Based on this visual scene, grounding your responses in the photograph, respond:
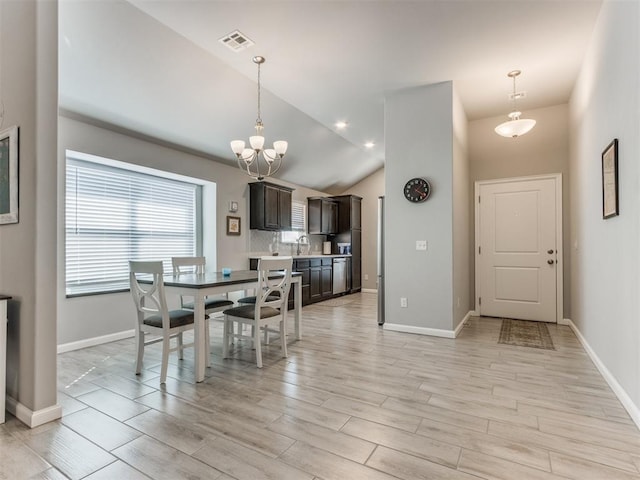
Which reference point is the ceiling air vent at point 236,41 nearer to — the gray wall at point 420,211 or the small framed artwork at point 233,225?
the gray wall at point 420,211

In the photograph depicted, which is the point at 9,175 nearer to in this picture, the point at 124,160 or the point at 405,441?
the point at 124,160

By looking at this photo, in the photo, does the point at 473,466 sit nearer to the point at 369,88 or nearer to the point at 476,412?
the point at 476,412

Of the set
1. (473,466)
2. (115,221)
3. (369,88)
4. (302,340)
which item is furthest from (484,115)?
(115,221)

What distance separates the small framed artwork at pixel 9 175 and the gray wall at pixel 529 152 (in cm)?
525

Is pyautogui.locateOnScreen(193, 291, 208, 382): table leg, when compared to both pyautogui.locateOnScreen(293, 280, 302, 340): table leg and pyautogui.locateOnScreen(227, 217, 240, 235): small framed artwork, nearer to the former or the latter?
pyautogui.locateOnScreen(293, 280, 302, 340): table leg

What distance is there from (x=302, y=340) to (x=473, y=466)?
8.02ft

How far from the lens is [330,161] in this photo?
7.02 metres

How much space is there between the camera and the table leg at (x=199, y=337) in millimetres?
2711

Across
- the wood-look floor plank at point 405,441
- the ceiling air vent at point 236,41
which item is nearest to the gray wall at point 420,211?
the ceiling air vent at point 236,41

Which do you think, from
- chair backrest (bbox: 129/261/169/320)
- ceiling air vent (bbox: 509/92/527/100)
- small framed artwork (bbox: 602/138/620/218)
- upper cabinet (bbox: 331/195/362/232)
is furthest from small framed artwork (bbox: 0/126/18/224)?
upper cabinet (bbox: 331/195/362/232)

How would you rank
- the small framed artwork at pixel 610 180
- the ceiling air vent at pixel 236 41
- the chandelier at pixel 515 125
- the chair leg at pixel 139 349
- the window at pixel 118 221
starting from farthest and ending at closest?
the window at pixel 118 221 < the chandelier at pixel 515 125 < the ceiling air vent at pixel 236 41 < the chair leg at pixel 139 349 < the small framed artwork at pixel 610 180

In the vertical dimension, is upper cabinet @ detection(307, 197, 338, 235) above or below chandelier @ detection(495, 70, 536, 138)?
below

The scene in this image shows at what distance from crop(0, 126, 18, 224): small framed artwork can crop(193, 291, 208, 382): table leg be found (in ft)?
4.22

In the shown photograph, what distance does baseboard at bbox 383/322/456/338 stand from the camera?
3.97m
